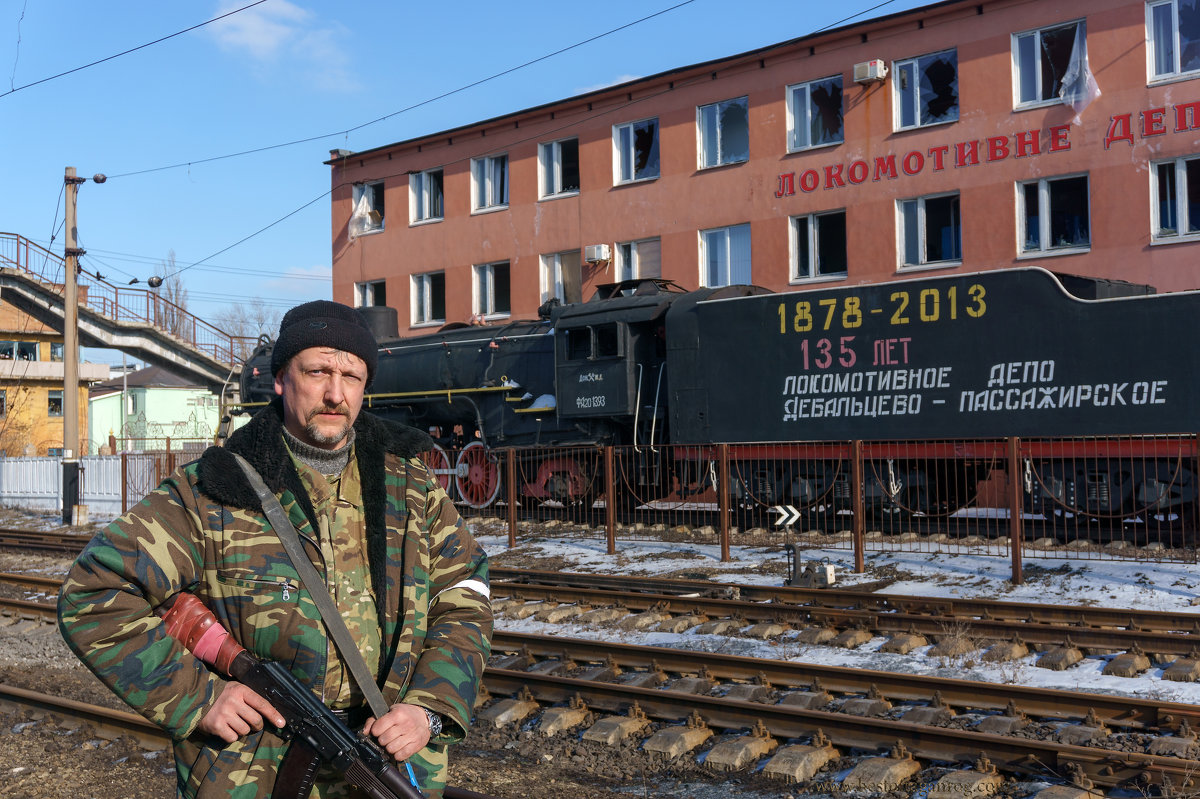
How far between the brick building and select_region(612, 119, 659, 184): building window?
0.13 ft

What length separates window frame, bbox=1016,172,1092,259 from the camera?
2011 cm

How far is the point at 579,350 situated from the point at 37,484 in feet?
55.3

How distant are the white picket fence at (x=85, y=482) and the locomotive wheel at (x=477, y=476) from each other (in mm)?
7192

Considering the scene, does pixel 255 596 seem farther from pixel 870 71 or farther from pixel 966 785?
pixel 870 71

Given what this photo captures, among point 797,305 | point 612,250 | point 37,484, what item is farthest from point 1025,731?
point 37,484

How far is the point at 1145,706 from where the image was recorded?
19.9 ft

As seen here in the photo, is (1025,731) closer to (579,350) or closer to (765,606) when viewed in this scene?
(765,606)

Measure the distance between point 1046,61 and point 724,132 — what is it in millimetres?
7039

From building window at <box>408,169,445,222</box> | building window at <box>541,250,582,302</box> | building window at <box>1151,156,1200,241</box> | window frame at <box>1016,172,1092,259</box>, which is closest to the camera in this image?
building window at <box>1151,156,1200,241</box>

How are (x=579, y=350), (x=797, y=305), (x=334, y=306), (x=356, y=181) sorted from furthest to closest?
(x=356, y=181) < (x=579, y=350) < (x=797, y=305) < (x=334, y=306)

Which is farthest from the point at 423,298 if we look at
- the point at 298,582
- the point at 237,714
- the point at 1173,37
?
the point at 237,714

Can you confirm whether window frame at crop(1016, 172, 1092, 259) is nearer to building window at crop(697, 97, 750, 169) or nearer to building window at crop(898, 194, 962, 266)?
building window at crop(898, 194, 962, 266)

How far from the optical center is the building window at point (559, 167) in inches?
1083

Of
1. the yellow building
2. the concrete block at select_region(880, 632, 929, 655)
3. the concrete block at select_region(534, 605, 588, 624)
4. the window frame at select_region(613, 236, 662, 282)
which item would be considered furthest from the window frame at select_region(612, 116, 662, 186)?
the yellow building
